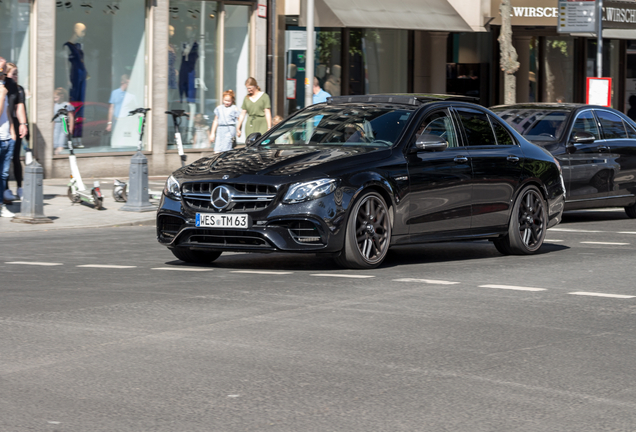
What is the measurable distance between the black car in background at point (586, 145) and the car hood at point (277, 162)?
223 inches

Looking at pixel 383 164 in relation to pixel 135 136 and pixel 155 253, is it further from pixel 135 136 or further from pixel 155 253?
pixel 135 136

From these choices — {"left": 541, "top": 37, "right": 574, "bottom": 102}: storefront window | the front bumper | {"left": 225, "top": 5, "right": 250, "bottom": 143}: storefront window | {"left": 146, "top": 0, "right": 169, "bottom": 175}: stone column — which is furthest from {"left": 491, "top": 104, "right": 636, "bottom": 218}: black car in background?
{"left": 541, "top": 37, "right": 574, "bottom": 102}: storefront window

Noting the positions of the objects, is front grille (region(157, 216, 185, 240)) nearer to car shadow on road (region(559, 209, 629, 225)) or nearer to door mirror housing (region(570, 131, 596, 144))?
door mirror housing (region(570, 131, 596, 144))

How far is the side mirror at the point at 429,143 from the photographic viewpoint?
10.1 m

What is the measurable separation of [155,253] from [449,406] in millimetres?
6705

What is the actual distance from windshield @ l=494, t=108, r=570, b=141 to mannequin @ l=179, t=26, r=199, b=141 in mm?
9223

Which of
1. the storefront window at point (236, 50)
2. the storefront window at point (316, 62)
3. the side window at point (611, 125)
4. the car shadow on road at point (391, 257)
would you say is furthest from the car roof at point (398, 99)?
the storefront window at point (316, 62)

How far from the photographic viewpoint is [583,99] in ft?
120

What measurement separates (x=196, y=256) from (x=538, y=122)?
22.3 ft

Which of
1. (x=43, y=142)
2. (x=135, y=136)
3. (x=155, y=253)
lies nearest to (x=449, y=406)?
(x=155, y=253)

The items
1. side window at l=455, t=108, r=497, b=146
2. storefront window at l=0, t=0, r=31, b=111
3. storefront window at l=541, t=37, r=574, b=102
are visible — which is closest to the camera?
side window at l=455, t=108, r=497, b=146

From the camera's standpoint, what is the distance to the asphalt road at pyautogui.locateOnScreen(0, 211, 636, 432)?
195 inches

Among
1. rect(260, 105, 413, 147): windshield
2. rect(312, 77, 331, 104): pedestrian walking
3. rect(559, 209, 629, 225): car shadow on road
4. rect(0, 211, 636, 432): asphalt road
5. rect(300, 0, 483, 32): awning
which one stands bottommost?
rect(0, 211, 636, 432): asphalt road

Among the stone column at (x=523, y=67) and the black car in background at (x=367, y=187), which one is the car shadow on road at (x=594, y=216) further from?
the stone column at (x=523, y=67)
